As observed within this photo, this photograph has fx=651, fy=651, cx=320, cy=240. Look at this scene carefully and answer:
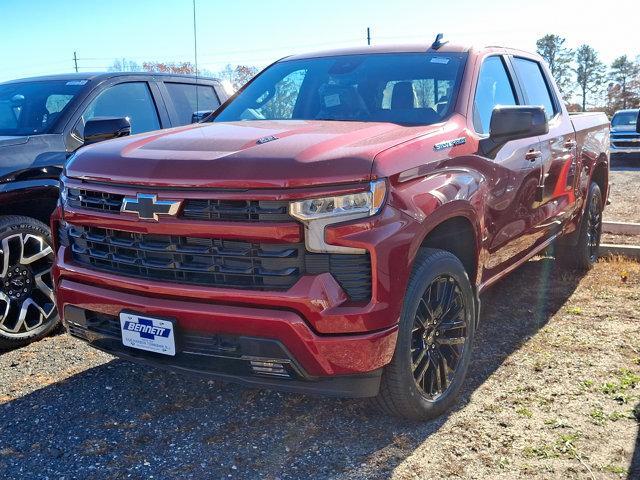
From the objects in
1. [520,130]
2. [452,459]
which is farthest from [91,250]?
[520,130]

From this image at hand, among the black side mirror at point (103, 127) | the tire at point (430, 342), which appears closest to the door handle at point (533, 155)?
the tire at point (430, 342)

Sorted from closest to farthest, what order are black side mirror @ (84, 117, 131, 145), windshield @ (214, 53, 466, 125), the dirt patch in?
the dirt patch, windshield @ (214, 53, 466, 125), black side mirror @ (84, 117, 131, 145)

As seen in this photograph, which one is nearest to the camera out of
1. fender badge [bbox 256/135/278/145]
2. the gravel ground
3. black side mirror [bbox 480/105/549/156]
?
fender badge [bbox 256/135/278/145]

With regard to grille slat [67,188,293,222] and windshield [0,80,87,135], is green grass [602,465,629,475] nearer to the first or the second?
grille slat [67,188,293,222]

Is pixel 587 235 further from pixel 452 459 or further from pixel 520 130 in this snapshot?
pixel 452 459

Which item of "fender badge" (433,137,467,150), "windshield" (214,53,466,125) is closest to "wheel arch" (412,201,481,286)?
"fender badge" (433,137,467,150)

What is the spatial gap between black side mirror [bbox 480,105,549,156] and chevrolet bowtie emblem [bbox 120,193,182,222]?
174 cm

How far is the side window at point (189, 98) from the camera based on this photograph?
570 centimetres

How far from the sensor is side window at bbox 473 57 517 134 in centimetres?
377

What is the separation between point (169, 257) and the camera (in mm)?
2869

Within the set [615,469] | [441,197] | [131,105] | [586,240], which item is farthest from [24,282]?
[586,240]

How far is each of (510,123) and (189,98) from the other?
129 inches

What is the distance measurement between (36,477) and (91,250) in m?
1.05

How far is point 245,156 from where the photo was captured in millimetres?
2799
